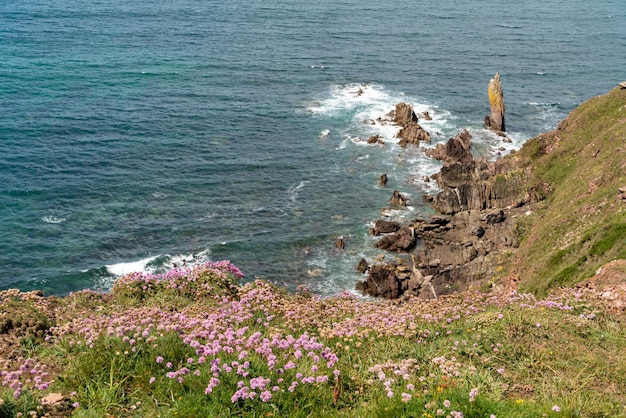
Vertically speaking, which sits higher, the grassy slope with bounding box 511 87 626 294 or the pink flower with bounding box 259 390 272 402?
the pink flower with bounding box 259 390 272 402

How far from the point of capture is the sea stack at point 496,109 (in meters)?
84.0

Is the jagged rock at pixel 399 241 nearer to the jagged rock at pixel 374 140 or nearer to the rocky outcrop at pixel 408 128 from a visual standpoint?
the rocky outcrop at pixel 408 128

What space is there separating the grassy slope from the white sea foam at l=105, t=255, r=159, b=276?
31869 millimetres

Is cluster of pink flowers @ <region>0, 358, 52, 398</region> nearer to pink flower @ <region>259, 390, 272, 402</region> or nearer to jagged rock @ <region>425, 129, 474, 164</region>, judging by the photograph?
pink flower @ <region>259, 390, 272, 402</region>

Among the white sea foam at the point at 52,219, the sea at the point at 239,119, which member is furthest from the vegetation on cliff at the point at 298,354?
the white sea foam at the point at 52,219

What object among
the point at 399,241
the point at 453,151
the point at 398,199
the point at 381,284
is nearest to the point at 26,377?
the point at 381,284

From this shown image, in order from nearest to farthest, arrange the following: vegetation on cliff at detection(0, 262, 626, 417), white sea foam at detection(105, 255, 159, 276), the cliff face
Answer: vegetation on cliff at detection(0, 262, 626, 417)
the cliff face
white sea foam at detection(105, 255, 159, 276)

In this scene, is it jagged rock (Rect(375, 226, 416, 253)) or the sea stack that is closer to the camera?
jagged rock (Rect(375, 226, 416, 253))

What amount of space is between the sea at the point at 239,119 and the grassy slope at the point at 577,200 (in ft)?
40.9

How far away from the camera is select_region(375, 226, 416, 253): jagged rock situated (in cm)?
5506

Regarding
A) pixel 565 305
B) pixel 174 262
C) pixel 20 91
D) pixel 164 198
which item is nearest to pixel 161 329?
pixel 565 305

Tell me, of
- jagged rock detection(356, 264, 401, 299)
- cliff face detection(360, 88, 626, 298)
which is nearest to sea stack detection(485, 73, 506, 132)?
cliff face detection(360, 88, 626, 298)

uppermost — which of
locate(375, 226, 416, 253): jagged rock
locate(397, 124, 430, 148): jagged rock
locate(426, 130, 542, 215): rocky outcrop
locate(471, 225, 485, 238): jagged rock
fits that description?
locate(397, 124, 430, 148): jagged rock

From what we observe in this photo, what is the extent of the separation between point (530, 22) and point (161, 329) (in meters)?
159
